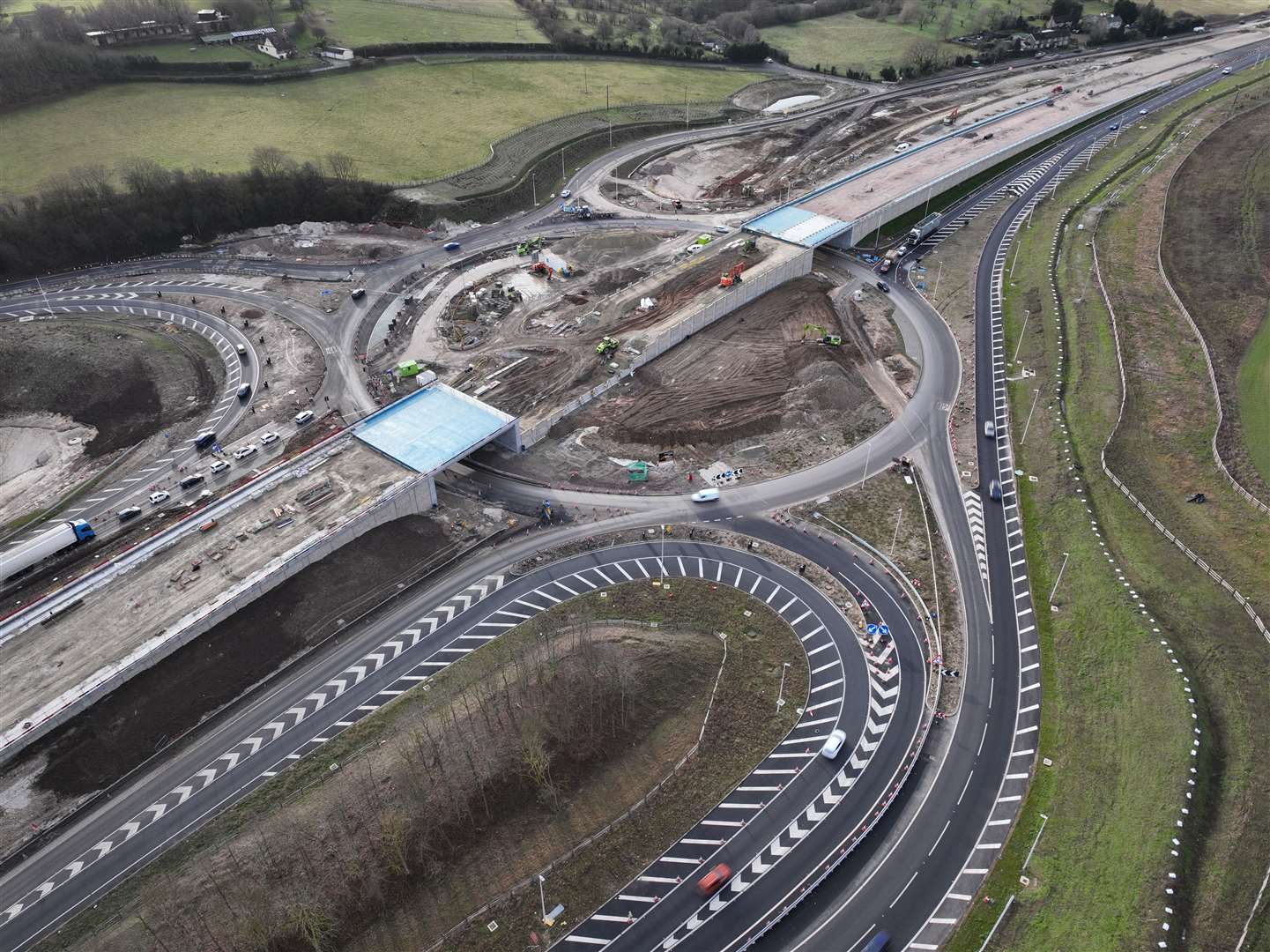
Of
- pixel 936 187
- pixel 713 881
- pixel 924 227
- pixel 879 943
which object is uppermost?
pixel 936 187

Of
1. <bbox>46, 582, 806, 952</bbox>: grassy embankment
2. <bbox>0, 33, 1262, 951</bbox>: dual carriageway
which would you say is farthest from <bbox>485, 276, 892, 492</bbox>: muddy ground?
<bbox>46, 582, 806, 952</bbox>: grassy embankment

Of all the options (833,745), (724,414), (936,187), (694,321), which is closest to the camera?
(833,745)

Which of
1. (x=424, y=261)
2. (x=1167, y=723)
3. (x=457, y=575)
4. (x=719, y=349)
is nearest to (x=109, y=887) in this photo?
(x=457, y=575)

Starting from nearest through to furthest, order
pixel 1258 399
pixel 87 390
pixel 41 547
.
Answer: pixel 41 547 < pixel 1258 399 < pixel 87 390

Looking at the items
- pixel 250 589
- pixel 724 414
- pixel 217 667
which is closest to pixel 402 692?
pixel 217 667

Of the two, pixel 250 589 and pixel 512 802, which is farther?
pixel 250 589

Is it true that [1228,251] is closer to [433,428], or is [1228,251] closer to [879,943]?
[879,943]

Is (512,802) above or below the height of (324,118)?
below
